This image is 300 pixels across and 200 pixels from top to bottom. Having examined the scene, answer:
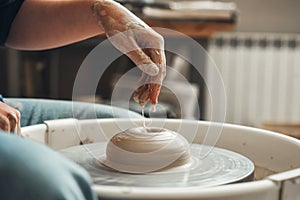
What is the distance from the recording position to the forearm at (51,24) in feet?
3.19

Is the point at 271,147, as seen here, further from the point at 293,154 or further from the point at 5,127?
the point at 5,127

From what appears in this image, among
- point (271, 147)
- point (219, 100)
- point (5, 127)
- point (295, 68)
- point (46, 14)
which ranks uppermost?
point (46, 14)

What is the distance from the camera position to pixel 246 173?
80 centimetres

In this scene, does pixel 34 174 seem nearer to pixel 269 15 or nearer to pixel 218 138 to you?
pixel 218 138

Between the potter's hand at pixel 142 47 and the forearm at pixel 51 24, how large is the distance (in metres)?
0.11

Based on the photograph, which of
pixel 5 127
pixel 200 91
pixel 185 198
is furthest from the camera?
pixel 200 91

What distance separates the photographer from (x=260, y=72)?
299 centimetres

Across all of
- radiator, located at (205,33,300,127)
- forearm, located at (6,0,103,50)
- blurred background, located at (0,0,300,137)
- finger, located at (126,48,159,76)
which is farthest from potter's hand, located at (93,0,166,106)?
radiator, located at (205,33,300,127)

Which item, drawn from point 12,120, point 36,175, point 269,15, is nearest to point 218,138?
point 12,120

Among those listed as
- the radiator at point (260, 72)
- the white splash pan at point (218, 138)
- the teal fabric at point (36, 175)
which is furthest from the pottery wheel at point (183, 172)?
the radiator at point (260, 72)

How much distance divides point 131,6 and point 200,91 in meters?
0.64

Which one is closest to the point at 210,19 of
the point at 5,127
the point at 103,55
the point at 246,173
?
the point at 103,55

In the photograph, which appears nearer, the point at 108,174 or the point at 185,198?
the point at 185,198

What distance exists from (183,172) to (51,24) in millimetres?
447
